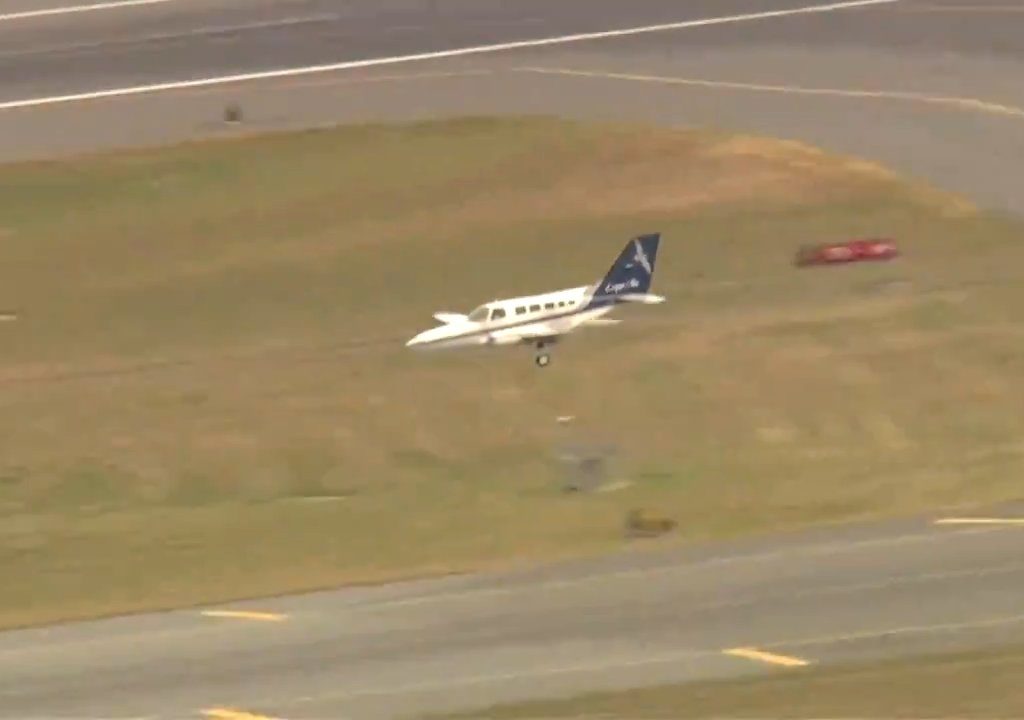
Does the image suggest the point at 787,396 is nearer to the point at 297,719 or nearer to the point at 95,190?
the point at 297,719

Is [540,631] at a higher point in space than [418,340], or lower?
lower

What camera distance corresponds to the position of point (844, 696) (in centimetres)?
3008

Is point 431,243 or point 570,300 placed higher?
point 431,243

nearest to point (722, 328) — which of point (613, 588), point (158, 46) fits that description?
point (613, 588)

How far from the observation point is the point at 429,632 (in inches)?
1351

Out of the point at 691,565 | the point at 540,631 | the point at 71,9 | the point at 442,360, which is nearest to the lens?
the point at 540,631

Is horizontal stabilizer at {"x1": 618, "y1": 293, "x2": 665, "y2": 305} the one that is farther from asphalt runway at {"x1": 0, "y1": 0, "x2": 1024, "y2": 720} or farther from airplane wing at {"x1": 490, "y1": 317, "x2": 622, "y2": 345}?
asphalt runway at {"x1": 0, "y1": 0, "x2": 1024, "y2": 720}

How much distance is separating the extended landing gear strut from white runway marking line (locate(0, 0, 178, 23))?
1431 inches

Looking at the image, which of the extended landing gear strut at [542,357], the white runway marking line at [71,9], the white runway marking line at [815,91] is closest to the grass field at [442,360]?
the extended landing gear strut at [542,357]

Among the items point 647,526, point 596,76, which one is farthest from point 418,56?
point 647,526

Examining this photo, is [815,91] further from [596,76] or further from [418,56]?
[418,56]

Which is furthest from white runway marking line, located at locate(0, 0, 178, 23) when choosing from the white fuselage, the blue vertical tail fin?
the blue vertical tail fin

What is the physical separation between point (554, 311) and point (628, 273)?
1.84 m

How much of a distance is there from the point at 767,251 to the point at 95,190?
20.4 meters
